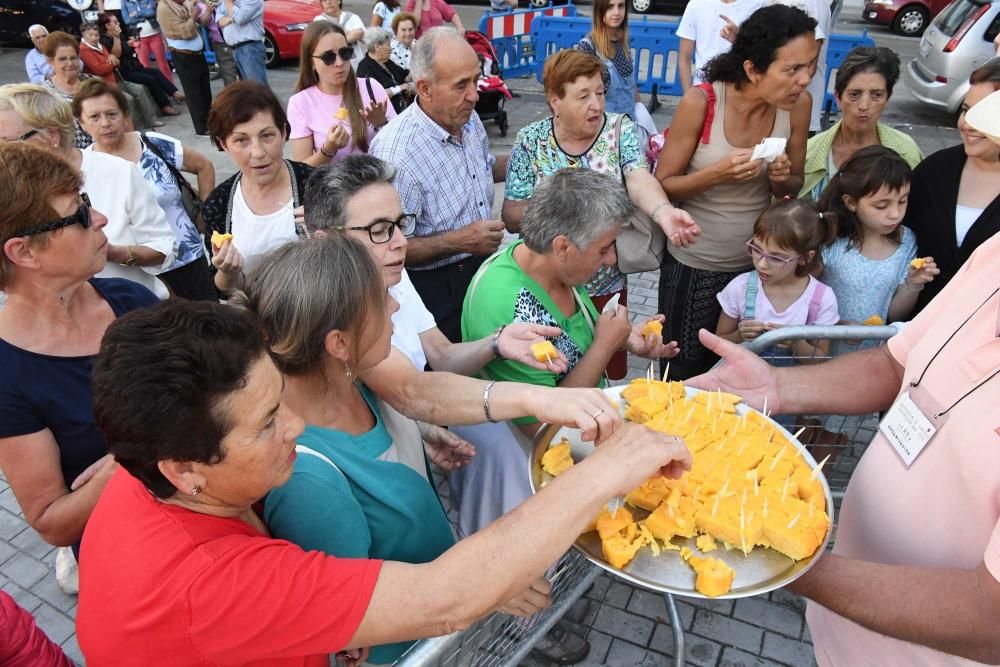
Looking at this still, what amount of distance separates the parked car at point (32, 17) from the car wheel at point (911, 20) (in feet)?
58.5

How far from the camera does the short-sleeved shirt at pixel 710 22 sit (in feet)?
19.3

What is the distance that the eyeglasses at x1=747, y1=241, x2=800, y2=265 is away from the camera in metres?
3.38

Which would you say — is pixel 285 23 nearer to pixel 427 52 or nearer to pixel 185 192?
pixel 185 192

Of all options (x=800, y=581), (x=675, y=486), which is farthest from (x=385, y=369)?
(x=800, y=581)

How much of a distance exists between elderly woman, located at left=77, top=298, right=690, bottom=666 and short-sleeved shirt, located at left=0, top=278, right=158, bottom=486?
0.92 m

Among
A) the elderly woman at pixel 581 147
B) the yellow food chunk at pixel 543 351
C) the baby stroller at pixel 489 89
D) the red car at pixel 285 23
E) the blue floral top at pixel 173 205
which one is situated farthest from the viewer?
the red car at pixel 285 23

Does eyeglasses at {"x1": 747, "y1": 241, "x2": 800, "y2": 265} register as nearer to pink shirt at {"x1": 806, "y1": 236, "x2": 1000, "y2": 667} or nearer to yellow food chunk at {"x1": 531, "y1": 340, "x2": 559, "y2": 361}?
pink shirt at {"x1": 806, "y1": 236, "x2": 1000, "y2": 667}

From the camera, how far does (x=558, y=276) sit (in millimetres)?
2754

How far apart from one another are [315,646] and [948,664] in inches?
63.1

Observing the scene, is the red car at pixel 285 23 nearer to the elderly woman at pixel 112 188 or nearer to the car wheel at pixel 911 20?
the elderly woman at pixel 112 188

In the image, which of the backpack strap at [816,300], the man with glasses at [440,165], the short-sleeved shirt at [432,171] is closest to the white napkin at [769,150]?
the backpack strap at [816,300]

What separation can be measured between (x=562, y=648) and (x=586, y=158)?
2670 mm

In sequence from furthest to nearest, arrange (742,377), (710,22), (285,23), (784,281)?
(285,23)
(710,22)
(784,281)
(742,377)

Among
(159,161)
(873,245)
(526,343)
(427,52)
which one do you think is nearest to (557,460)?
(526,343)
